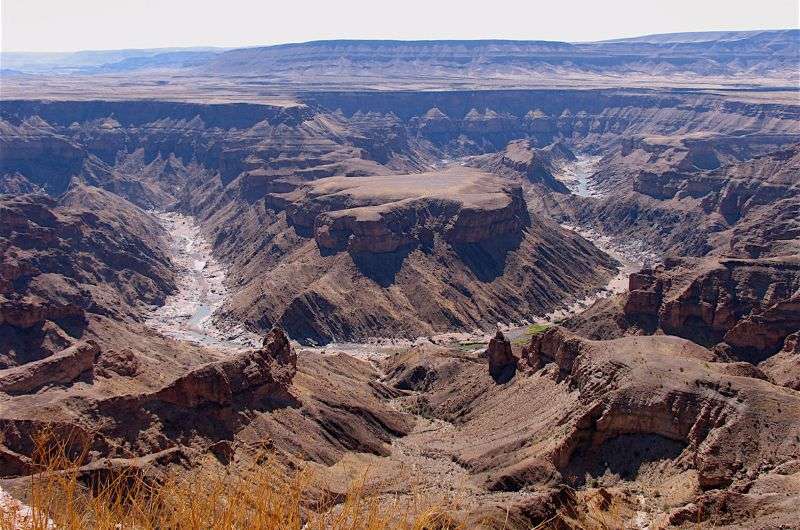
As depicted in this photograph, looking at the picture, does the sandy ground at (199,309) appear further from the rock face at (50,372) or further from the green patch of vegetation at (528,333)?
the rock face at (50,372)

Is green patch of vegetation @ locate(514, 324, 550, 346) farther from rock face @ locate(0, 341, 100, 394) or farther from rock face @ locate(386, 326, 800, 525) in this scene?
rock face @ locate(0, 341, 100, 394)

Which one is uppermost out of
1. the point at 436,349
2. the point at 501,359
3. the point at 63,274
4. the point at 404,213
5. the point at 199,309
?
the point at 404,213

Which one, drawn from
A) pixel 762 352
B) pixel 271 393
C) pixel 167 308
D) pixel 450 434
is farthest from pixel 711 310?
pixel 167 308

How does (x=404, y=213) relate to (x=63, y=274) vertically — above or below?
above

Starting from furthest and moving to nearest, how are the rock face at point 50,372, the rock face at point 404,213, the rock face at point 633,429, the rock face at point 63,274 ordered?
the rock face at point 404,213 < the rock face at point 63,274 < the rock face at point 50,372 < the rock face at point 633,429

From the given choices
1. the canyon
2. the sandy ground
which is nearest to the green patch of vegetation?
the canyon

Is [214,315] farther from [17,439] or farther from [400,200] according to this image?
[17,439]

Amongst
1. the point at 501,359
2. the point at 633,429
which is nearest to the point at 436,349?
the point at 501,359

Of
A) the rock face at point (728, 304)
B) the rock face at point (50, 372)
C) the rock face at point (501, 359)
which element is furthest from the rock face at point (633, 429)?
the rock face at point (50, 372)

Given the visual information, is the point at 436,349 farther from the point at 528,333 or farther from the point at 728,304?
the point at 728,304
